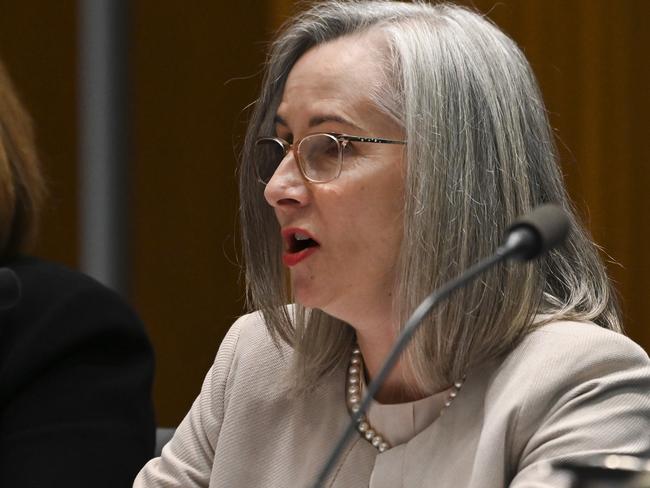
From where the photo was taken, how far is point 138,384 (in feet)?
6.64

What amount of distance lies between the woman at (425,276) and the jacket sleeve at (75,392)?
0.21 meters

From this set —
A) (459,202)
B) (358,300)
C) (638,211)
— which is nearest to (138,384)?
(358,300)

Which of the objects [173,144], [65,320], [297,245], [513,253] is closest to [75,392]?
[65,320]

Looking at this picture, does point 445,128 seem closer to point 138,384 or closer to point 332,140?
point 332,140

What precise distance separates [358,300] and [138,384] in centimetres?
58

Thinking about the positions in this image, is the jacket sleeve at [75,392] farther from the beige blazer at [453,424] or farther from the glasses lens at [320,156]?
the glasses lens at [320,156]

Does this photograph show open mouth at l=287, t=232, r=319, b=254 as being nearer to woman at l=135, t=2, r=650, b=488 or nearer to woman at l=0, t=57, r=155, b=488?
woman at l=135, t=2, r=650, b=488

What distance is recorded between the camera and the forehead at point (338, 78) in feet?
→ 5.27

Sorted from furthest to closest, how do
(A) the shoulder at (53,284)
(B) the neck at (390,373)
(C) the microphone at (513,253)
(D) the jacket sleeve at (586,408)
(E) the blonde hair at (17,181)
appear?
(E) the blonde hair at (17,181) < (A) the shoulder at (53,284) < (B) the neck at (390,373) < (D) the jacket sleeve at (586,408) < (C) the microphone at (513,253)

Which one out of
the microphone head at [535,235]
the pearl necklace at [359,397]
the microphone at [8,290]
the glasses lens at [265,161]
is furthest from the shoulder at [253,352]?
the microphone head at [535,235]

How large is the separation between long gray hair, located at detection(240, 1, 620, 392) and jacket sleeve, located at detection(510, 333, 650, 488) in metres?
0.10

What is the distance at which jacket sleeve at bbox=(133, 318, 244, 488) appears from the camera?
1.77 meters

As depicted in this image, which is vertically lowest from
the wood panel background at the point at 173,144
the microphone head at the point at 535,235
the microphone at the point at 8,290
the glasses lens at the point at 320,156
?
the wood panel background at the point at 173,144

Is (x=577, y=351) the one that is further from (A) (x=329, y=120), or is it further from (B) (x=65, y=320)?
(B) (x=65, y=320)
